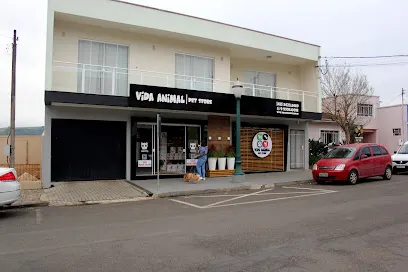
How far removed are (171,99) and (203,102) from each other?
1.51 m

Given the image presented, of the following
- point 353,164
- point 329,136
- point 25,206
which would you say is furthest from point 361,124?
point 25,206

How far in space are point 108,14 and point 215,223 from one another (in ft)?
34.0

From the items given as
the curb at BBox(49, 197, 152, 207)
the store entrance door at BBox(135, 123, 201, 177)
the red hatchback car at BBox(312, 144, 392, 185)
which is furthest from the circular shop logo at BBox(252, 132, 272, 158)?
the curb at BBox(49, 197, 152, 207)

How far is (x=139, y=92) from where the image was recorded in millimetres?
13648

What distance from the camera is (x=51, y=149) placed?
13.6 m

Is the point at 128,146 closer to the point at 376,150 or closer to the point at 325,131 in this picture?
the point at 376,150

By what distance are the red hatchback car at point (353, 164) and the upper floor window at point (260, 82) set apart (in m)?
5.75

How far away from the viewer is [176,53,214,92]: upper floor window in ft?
53.7

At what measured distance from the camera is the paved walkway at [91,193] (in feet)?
34.7

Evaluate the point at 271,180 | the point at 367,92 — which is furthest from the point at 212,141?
the point at 367,92

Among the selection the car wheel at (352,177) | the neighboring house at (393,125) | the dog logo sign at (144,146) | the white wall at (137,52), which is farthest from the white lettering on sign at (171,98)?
the neighboring house at (393,125)

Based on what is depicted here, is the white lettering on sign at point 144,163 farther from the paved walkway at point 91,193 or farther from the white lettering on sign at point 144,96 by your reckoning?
the white lettering on sign at point 144,96

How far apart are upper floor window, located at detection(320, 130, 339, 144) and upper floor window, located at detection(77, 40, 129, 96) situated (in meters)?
19.6

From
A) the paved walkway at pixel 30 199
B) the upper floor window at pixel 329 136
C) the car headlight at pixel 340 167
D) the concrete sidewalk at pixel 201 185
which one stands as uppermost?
the upper floor window at pixel 329 136
